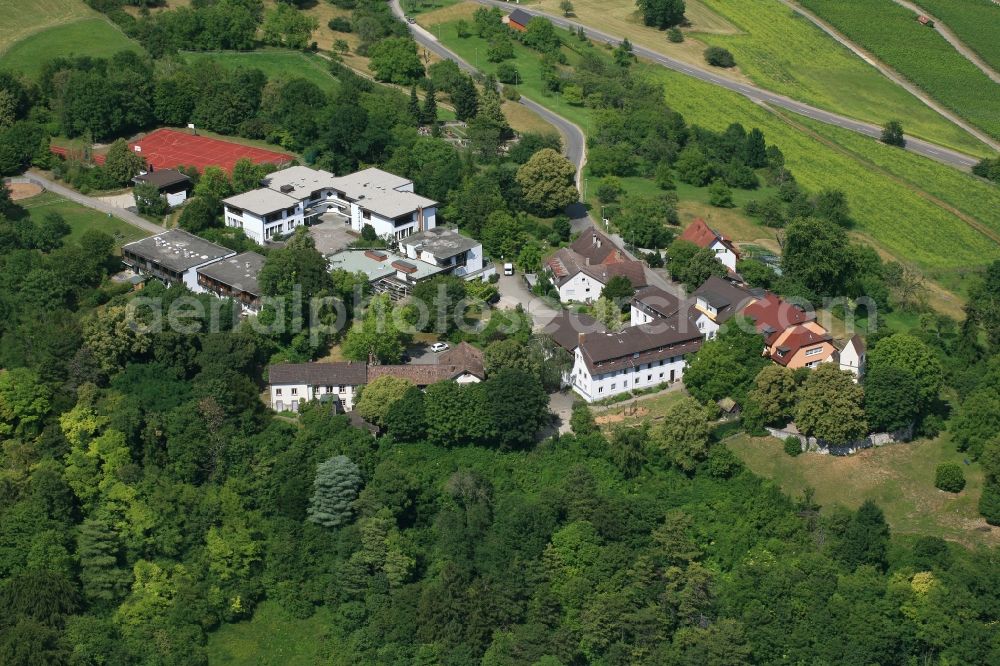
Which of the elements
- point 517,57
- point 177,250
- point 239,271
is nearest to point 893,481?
point 239,271

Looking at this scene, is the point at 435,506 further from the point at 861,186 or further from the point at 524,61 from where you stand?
the point at 524,61

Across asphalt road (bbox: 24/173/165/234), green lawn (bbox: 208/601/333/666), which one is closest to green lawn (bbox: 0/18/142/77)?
asphalt road (bbox: 24/173/165/234)

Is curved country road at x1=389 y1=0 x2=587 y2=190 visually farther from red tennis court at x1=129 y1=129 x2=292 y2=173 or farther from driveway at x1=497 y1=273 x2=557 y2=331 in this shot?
red tennis court at x1=129 y1=129 x2=292 y2=173

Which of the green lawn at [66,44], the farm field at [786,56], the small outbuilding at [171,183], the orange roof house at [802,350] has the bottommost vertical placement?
the farm field at [786,56]

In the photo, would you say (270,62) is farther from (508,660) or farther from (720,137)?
(508,660)

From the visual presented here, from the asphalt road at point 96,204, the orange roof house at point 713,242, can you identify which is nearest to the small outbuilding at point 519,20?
the orange roof house at point 713,242

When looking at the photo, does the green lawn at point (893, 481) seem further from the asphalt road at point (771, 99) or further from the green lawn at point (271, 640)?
the asphalt road at point (771, 99)
